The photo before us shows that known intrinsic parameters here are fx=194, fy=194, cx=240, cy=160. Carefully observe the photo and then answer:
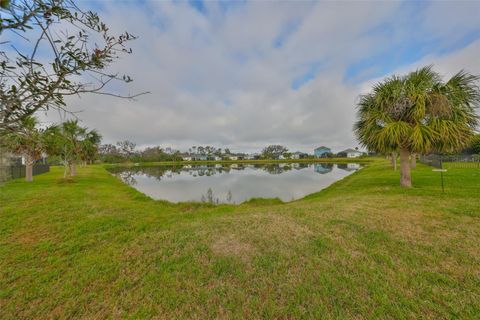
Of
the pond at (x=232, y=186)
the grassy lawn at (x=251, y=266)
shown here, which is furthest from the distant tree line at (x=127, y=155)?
the grassy lawn at (x=251, y=266)

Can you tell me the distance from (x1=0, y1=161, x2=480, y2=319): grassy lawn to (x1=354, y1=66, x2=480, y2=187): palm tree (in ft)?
10.7

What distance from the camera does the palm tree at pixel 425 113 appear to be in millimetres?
7406

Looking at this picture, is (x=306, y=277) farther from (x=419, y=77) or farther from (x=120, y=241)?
(x=419, y=77)

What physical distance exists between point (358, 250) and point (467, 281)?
1223 mm

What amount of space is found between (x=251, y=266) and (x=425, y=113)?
9.51 m

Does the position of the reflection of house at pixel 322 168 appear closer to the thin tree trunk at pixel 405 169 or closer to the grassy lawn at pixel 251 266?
the thin tree trunk at pixel 405 169

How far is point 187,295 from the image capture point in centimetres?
245

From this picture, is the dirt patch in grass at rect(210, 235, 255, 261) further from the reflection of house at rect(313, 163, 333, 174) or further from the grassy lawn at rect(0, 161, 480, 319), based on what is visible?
the reflection of house at rect(313, 163, 333, 174)

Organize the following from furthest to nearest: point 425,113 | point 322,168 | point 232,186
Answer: point 322,168
point 232,186
point 425,113

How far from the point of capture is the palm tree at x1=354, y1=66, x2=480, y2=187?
741cm

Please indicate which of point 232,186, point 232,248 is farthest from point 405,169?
point 232,186

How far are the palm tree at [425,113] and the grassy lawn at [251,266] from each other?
128 inches

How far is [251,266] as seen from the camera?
301 cm

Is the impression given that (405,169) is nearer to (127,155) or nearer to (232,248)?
(232,248)
